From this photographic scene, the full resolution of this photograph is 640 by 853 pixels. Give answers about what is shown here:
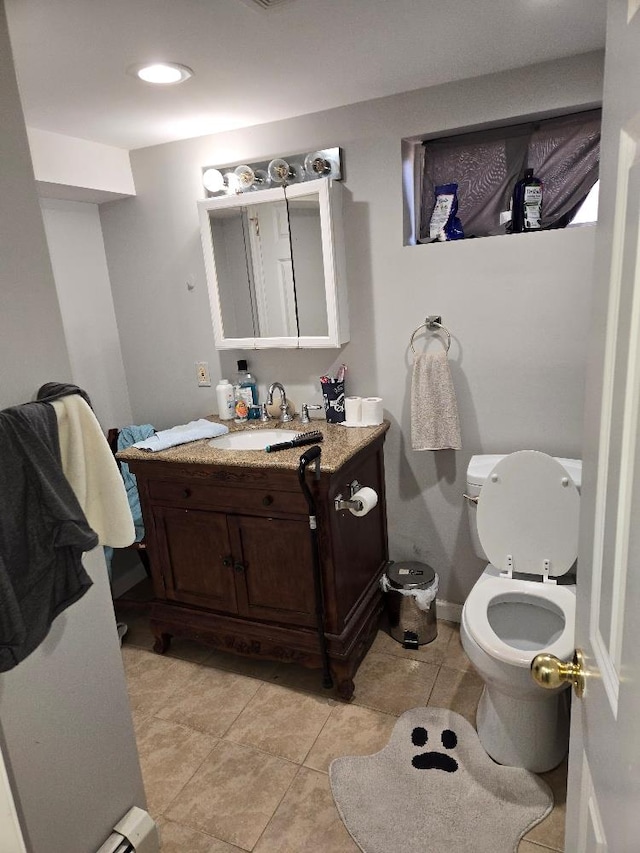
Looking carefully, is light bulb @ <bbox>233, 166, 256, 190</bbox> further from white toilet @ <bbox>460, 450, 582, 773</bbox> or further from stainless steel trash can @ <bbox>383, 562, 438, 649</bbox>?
stainless steel trash can @ <bbox>383, 562, 438, 649</bbox>

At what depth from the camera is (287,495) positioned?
197cm

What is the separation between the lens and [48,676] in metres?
1.16

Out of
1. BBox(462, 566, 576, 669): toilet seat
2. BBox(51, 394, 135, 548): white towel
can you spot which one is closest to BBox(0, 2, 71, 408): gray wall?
BBox(51, 394, 135, 548): white towel

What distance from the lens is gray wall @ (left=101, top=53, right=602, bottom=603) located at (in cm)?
199

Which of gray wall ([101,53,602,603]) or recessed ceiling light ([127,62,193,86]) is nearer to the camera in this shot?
recessed ceiling light ([127,62,193,86])

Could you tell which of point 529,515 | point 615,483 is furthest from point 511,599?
point 615,483

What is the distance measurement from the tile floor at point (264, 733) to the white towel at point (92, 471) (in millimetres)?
1109

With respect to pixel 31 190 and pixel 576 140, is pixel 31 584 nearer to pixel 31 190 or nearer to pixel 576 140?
pixel 31 190

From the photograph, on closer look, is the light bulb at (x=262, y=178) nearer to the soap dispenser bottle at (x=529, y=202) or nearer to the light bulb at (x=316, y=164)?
the light bulb at (x=316, y=164)

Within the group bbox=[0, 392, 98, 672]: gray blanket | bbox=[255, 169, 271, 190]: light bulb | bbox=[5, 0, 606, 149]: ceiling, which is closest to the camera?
bbox=[0, 392, 98, 672]: gray blanket

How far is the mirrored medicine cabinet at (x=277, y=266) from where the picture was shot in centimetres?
220

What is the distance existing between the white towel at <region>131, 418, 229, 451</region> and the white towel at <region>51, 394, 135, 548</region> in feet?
3.47

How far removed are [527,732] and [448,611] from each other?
0.81 metres

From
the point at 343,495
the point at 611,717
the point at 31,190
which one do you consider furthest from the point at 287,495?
the point at 611,717
